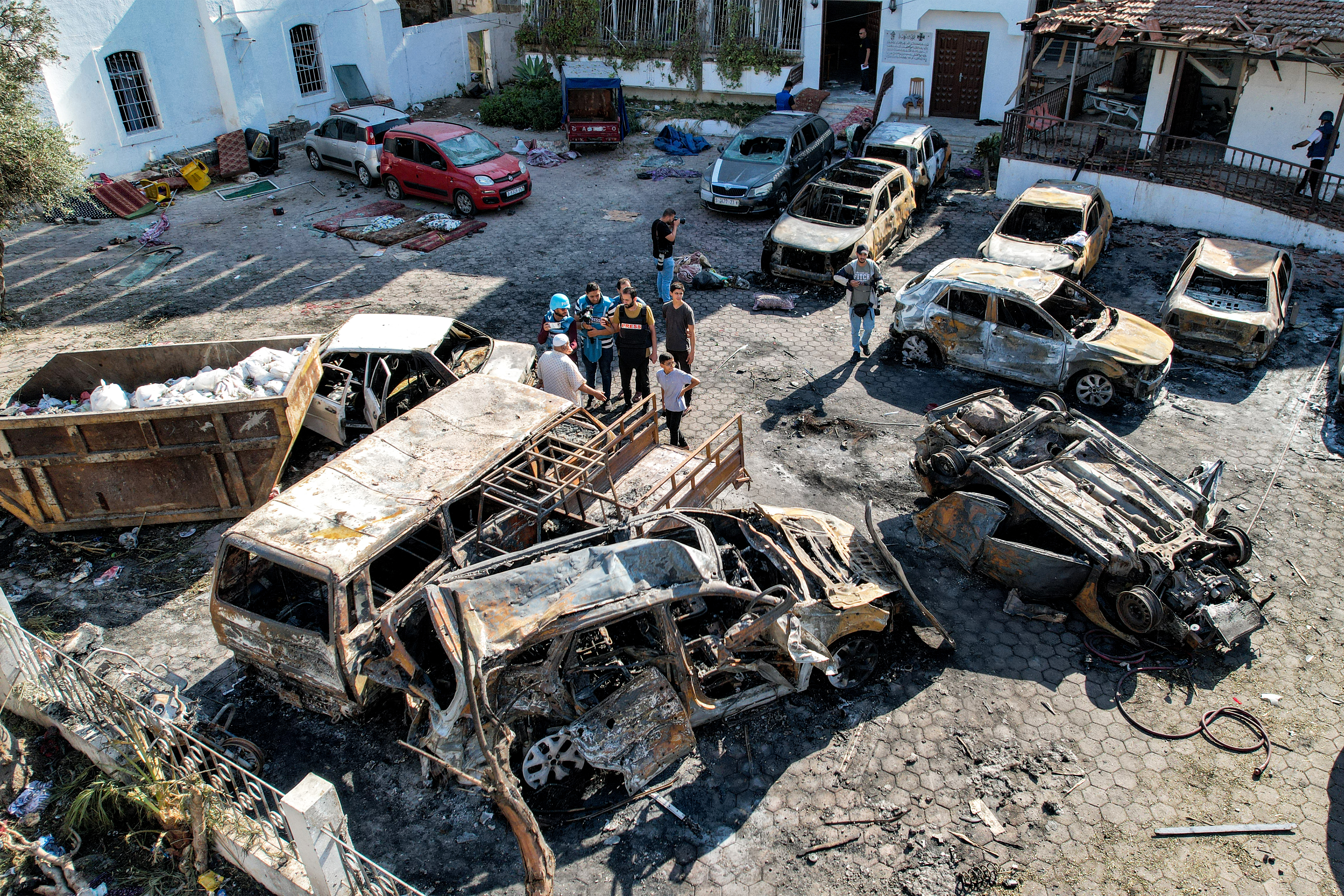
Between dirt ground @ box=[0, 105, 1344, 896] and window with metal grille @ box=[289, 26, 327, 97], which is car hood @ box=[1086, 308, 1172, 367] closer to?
dirt ground @ box=[0, 105, 1344, 896]

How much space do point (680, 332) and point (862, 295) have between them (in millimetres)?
2845

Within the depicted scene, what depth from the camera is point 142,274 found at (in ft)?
49.5

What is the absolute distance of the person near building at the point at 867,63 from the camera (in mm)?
23812

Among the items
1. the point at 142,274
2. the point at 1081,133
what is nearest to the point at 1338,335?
the point at 1081,133

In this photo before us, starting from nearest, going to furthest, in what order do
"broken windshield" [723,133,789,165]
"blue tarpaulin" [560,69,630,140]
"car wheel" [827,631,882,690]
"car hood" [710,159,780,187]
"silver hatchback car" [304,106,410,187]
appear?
"car wheel" [827,631,882,690] < "car hood" [710,159,780,187] < "broken windshield" [723,133,789,165] < "silver hatchback car" [304,106,410,187] < "blue tarpaulin" [560,69,630,140]

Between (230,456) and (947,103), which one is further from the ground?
(947,103)

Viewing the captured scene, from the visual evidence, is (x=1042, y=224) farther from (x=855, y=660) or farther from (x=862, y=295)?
(x=855, y=660)

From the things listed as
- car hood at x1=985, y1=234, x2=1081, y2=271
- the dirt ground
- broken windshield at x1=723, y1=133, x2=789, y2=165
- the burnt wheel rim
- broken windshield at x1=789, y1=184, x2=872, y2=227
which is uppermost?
broken windshield at x1=723, y1=133, x2=789, y2=165

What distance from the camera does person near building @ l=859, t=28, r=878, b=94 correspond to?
2381cm

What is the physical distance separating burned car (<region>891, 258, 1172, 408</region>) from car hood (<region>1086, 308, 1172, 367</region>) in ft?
0.04

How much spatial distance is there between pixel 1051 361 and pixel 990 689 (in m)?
5.33

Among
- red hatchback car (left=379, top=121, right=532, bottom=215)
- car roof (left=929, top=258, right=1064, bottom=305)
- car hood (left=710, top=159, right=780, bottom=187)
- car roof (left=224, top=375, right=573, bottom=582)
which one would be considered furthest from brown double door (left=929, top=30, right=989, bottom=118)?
A: car roof (left=224, top=375, right=573, bottom=582)

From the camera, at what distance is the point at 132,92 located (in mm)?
19000

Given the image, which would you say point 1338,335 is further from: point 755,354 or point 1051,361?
point 755,354
